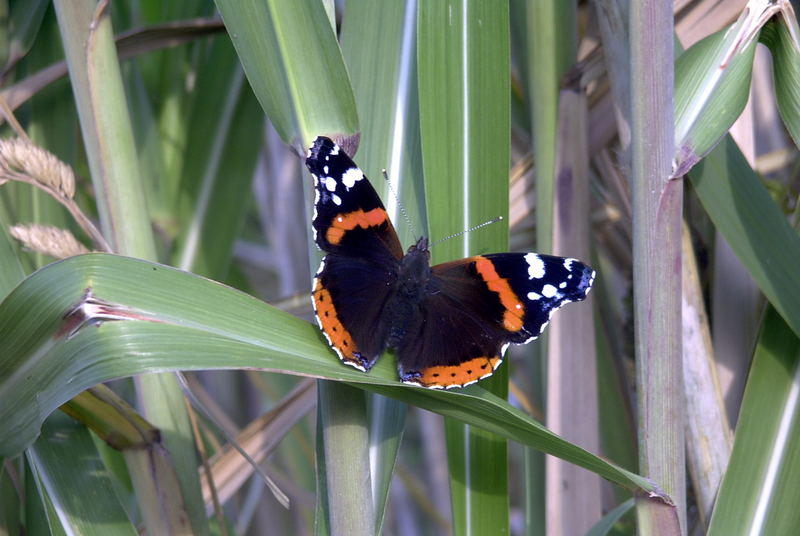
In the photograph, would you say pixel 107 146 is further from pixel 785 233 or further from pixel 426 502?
pixel 426 502

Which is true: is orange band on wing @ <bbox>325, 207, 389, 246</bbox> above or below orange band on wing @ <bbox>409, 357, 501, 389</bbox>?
above

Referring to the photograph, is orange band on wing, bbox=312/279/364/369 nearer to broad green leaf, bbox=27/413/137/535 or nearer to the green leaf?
broad green leaf, bbox=27/413/137/535

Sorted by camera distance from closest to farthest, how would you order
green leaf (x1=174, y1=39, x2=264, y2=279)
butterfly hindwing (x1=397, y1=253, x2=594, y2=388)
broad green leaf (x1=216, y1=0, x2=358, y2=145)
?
broad green leaf (x1=216, y1=0, x2=358, y2=145)
butterfly hindwing (x1=397, y1=253, x2=594, y2=388)
green leaf (x1=174, y1=39, x2=264, y2=279)

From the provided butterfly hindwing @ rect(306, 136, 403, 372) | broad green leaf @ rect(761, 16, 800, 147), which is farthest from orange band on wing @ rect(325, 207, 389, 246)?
broad green leaf @ rect(761, 16, 800, 147)

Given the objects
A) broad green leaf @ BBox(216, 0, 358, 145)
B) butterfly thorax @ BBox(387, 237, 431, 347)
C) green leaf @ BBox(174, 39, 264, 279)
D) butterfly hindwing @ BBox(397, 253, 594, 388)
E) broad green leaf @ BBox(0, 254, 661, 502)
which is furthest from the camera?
green leaf @ BBox(174, 39, 264, 279)

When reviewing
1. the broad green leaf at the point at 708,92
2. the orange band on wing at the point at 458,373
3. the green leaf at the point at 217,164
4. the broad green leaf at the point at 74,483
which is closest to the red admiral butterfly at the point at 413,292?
the orange band on wing at the point at 458,373

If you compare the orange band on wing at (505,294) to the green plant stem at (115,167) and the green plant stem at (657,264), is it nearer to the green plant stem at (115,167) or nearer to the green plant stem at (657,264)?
the green plant stem at (657,264)

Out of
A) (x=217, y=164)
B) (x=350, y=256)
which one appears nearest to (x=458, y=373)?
(x=350, y=256)
